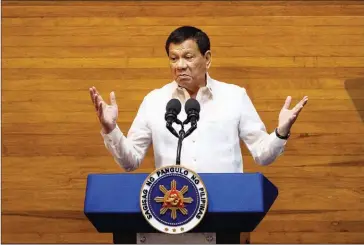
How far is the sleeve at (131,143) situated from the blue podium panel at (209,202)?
0.32m

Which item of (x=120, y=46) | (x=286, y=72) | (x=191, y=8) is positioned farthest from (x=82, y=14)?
(x=286, y=72)

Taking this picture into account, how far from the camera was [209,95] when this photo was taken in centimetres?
360

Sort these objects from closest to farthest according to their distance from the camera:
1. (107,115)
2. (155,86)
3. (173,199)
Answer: (173,199) < (107,115) < (155,86)

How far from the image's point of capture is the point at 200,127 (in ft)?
11.5

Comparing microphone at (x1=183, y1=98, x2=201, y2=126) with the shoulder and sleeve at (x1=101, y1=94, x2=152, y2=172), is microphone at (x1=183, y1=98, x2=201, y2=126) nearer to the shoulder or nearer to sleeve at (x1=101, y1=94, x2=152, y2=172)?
sleeve at (x1=101, y1=94, x2=152, y2=172)

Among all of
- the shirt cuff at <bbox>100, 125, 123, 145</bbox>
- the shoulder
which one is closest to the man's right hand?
the shirt cuff at <bbox>100, 125, 123, 145</bbox>

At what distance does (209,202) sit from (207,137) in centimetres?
57

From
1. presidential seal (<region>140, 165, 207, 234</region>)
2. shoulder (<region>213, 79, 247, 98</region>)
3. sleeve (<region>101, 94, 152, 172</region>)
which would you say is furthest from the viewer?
shoulder (<region>213, 79, 247, 98</region>)

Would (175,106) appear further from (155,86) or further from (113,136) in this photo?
(155,86)

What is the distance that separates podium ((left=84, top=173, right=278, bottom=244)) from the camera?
9.63 feet

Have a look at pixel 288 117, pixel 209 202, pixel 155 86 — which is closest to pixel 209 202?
pixel 209 202

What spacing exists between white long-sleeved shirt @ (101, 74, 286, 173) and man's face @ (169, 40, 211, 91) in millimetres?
46

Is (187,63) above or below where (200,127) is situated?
above

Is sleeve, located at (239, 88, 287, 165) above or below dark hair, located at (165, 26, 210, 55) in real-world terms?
below
